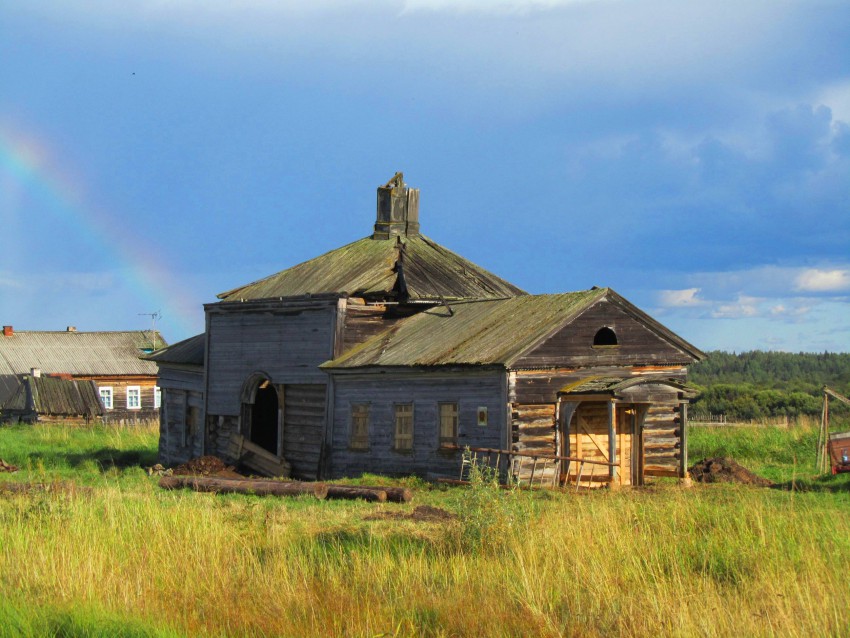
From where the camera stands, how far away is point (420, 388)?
24.5 meters

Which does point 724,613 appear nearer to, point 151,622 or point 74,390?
point 151,622

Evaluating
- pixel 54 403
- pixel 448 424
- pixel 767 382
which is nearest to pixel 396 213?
pixel 448 424

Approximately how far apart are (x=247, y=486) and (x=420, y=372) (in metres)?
4.68

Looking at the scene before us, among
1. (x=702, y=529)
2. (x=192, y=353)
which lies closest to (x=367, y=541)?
(x=702, y=529)

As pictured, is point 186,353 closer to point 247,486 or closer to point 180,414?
point 180,414

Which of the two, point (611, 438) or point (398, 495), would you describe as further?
point (611, 438)

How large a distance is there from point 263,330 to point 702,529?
1801cm

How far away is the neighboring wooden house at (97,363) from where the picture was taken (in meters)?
57.3

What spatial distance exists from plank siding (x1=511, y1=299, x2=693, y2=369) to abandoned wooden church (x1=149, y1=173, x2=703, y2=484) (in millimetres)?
31

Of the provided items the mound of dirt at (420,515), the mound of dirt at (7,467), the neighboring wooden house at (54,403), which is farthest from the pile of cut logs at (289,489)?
the neighboring wooden house at (54,403)

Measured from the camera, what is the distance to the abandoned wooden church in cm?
2291

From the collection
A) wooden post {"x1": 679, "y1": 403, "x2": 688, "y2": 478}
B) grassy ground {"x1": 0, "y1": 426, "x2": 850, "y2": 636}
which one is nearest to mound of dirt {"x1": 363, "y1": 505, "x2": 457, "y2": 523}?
grassy ground {"x1": 0, "y1": 426, "x2": 850, "y2": 636}

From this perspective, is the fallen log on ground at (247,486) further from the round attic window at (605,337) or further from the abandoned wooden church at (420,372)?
the round attic window at (605,337)

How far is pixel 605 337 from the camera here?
2484 centimetres
